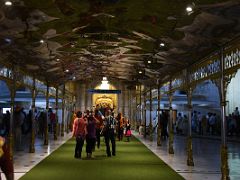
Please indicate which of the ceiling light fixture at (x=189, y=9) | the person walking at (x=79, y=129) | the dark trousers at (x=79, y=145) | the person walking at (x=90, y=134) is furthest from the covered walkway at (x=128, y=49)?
the person walking at (x=79, y=129)

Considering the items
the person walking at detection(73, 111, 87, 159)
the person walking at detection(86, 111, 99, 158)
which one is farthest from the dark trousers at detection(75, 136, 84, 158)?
the person walking at detection(86, 111, 99, 158)

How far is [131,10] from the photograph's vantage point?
7.62 meters

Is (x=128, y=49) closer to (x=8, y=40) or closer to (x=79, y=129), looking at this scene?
(x=79, y=129)

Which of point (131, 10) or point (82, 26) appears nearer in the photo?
point (131, 10)

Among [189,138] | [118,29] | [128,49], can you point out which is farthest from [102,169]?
[128,49]

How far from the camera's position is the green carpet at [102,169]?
896 centimetres

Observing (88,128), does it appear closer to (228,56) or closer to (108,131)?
(108,131)

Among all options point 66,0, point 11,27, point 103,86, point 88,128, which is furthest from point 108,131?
point 103,86

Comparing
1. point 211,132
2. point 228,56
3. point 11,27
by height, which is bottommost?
point 211,132

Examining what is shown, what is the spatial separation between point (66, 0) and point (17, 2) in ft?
2.79

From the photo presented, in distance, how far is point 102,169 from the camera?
10109mm

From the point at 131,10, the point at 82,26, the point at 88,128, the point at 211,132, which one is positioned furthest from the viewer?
the point at 211,132

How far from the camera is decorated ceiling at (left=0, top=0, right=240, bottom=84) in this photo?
275 inches

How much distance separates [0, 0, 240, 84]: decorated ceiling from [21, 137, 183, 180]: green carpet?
311 cm
